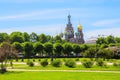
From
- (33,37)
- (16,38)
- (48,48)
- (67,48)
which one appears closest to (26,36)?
Result: (33,37)

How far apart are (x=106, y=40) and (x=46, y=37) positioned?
35176 mm

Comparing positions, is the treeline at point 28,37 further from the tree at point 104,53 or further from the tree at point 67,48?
the tree at point 104,53

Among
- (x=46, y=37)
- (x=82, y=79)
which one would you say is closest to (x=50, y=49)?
(x=46, y=37)

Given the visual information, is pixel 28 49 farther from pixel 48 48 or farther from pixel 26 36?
pixel 26 36

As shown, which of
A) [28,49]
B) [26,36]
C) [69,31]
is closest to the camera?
[28,49]

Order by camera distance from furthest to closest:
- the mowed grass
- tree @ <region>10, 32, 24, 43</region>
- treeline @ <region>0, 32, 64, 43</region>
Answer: treeline @ <region>0, 32, 64, 43</region>
tree @ <region>10, 32, 24, 43</region>
the mowed grass

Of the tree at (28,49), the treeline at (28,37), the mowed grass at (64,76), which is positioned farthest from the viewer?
the treeline at (28,37)

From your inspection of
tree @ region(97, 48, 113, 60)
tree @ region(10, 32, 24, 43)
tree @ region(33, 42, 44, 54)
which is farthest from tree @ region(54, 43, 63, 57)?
tree @ region(97, 48, 113, 60)

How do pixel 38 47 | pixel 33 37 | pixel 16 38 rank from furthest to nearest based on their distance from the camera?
pixel 33 37 < pixel 16 38 < pixel 38 47

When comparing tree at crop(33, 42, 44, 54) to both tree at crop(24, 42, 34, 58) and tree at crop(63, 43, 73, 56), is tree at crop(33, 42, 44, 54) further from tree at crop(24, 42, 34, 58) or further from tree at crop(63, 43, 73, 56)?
tree at crop(63, 43, 73, 56)

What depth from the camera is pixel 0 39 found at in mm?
140500

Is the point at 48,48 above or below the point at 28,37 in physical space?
below

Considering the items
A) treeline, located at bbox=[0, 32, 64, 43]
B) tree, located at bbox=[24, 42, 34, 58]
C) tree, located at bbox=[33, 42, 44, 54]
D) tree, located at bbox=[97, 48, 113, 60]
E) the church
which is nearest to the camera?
tree, located at bbox=[97, 48, 113, 60]

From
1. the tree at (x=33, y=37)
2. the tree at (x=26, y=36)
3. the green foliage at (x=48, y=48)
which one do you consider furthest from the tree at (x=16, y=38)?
the green foliage at (x=48, y=48)
